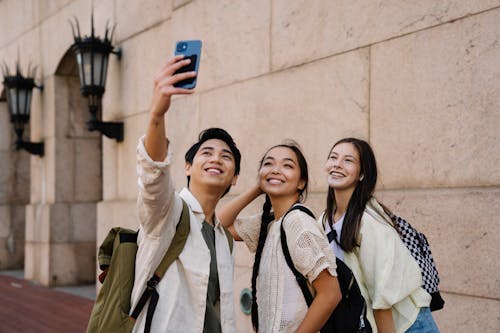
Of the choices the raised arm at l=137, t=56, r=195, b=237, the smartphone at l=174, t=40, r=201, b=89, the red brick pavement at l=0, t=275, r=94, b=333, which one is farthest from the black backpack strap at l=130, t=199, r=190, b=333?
the red brick pavement at l=0, t=275, r=94, b=333

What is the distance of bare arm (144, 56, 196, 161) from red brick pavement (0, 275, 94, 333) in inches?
186

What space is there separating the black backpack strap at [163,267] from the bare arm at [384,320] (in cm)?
89

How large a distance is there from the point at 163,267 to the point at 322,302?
61 cm

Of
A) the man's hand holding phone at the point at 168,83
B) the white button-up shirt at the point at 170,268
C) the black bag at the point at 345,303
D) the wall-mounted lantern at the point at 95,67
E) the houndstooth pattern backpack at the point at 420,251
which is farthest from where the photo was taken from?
the wall-mounted lantern at the point at 95,67

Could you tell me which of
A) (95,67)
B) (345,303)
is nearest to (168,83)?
(345,303)

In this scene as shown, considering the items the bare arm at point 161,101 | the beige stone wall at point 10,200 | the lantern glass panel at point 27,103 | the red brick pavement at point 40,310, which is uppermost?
the lantern glass panel at point 27,103

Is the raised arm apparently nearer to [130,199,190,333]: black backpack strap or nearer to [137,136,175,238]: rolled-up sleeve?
[137,136,175,238]: rolled-up sleeve

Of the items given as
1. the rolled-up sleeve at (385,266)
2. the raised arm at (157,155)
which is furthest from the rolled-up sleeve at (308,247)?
the raised arm at (157,155)

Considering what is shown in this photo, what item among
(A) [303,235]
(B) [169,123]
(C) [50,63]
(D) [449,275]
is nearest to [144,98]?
(B) [169,123]

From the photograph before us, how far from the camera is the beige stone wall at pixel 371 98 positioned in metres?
3.52

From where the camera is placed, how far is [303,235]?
2.30m

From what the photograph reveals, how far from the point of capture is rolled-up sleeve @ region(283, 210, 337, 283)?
224cm

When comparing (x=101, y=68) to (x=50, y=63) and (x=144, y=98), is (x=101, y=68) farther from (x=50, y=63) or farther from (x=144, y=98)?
(x=50, y=63)

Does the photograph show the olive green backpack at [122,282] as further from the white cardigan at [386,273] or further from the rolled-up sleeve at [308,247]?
the white cardigan at [386,273]
